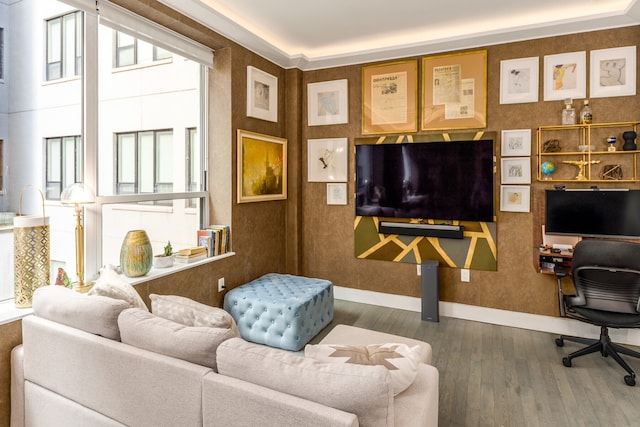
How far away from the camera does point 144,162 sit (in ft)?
10.3

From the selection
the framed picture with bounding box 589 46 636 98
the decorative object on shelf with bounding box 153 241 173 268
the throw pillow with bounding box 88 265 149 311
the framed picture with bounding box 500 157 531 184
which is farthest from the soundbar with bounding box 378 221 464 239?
the throw pillow with bounding box 88 265 149 311

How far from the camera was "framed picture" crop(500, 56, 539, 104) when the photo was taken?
356cm

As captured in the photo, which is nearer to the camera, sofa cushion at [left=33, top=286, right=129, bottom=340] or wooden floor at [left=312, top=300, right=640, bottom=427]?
sofa cushion at [left=33, top=286, right=129, bottom=340]

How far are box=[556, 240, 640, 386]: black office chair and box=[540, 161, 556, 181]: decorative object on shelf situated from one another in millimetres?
852

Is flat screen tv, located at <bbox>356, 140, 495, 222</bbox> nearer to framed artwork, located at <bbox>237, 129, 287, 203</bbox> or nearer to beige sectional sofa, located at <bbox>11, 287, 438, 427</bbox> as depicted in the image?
framed artwork, located at <bbox>237, 129, 287, 203</bbox>

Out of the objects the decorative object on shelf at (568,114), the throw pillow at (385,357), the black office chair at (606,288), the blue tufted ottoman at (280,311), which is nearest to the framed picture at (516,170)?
the decorative object on shelf at (568,114)

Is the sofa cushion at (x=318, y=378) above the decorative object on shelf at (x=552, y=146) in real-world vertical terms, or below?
below

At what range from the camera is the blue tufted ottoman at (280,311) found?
306 cm

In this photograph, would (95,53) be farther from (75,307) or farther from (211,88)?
(75,307)

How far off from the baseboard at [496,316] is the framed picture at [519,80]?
2.18 metres

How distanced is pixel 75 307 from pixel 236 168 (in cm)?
219

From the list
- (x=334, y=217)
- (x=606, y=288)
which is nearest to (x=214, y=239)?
(x=334, y=217)

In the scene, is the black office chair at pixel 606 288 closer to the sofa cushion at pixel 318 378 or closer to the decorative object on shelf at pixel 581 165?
the decorative object on shelf at pixel 581 165

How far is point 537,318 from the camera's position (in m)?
3.62
